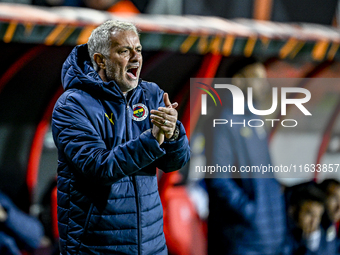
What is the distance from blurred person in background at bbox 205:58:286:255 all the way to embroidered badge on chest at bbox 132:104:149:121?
126cm

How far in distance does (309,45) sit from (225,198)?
132 centimetres

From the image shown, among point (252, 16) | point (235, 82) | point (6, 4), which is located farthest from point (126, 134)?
point (252, 16)

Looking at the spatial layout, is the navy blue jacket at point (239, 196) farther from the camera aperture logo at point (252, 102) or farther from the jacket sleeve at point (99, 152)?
the jacket sleeve at point (99, 152)

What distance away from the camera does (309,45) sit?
114 inches

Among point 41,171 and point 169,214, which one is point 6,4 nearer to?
point 41,171

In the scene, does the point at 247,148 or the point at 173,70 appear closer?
the point at 247,148

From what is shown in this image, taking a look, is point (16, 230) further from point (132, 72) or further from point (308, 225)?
point (308, 225)

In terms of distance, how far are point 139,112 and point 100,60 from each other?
0.72ft

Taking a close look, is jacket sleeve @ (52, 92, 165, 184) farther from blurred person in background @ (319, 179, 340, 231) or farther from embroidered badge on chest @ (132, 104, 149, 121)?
blurred person in background @ (319, 179, 340, 231)

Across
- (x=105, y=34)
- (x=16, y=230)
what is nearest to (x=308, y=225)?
(x=16, y=230)

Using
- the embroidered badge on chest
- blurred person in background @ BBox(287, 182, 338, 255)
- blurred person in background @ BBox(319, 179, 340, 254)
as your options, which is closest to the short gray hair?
the embroidered badge on chest

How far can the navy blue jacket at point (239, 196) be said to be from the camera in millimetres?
2541

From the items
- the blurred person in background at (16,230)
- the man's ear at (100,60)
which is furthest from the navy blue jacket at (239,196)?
the man's ear at (100,60)

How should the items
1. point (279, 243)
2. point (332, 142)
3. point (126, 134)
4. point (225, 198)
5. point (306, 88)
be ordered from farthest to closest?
point (332, 142), point (306, 88), point (279, 243), point (225, 198), point (126, 134)
